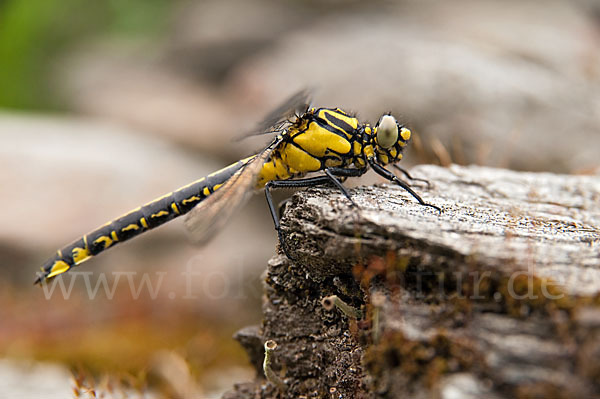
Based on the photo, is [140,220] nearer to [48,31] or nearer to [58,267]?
[58,267]

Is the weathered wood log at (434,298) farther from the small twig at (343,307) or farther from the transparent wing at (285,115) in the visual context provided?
the transparent wing at (285,115)

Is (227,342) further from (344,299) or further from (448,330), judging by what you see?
(448,330)

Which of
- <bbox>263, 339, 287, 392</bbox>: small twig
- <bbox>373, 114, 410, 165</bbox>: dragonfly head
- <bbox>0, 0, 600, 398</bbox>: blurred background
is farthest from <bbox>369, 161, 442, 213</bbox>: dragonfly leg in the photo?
<bbox>263, 339, 287, 392</bbox>: small twig

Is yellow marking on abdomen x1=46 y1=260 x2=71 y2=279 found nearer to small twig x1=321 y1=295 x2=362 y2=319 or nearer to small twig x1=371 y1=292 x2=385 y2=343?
small twig x1=321 y1=295 x2=362 y2=319

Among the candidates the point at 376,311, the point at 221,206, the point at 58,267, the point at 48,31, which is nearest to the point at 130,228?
the point at 58,267

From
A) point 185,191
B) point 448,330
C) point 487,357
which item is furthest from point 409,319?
point 185,191

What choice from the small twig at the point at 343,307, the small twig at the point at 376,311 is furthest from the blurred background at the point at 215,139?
the small twig at the point at 376,311
